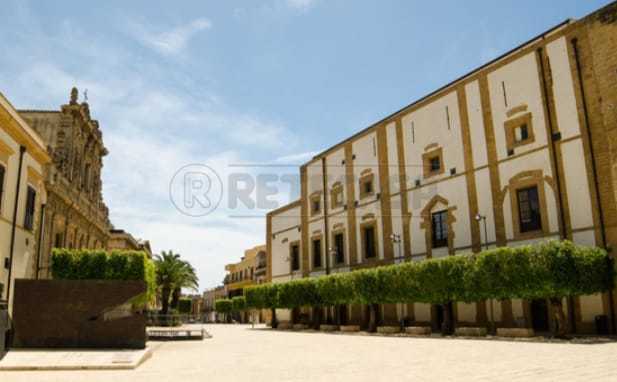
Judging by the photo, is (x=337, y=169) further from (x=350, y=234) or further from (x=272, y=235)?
(x=272, y=235)

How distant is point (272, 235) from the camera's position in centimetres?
4678

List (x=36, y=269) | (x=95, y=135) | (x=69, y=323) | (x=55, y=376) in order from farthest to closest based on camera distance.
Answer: (x=95, y=135) → (x=36, y=269) → (x=69, y=323) → (x=55, y=376)

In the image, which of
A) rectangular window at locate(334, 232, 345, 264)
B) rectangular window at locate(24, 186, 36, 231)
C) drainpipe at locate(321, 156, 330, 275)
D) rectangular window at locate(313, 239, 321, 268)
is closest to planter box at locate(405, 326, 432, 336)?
rectangular window at locate(334, 232, 345, 264)

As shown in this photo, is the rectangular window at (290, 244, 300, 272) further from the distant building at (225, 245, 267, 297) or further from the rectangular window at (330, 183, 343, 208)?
the distant building at (225, 245, 267, 297)

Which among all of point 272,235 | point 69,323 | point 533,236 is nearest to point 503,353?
point 533,236

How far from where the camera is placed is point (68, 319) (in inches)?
638

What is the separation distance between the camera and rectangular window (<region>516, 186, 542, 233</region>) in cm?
2300

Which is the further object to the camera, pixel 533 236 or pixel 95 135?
pixel 95 135

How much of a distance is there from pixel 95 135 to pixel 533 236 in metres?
27.2

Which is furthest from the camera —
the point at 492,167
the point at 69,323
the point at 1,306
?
the point at 492,167

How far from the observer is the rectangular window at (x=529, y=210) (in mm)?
23000

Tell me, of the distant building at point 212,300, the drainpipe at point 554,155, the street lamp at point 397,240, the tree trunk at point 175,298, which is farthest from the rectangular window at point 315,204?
the distant building at point 212,300

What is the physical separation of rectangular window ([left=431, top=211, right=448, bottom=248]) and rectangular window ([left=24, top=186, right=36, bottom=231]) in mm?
19634

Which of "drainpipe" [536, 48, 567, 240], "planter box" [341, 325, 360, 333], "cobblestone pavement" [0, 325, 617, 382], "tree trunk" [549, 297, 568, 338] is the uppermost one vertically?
"drainpipe" [536, 48, 567, 240]
